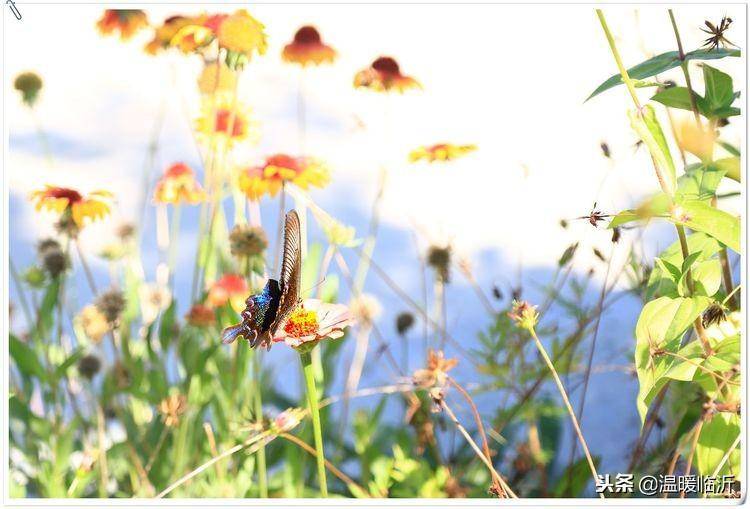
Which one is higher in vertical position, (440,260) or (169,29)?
(169,29)

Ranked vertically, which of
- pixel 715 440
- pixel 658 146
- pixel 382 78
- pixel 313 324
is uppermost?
pixel 382 78

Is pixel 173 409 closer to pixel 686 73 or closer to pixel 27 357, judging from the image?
pixel 27 357

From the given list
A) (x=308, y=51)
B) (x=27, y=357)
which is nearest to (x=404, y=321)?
(x=308, y=51)

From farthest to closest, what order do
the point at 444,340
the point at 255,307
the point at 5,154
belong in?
the point at 444,340 < the point at 5,154 < the point at 255,307

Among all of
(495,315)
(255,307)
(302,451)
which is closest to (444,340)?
(495,315)

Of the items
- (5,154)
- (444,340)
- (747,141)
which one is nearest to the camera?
(747,141)
